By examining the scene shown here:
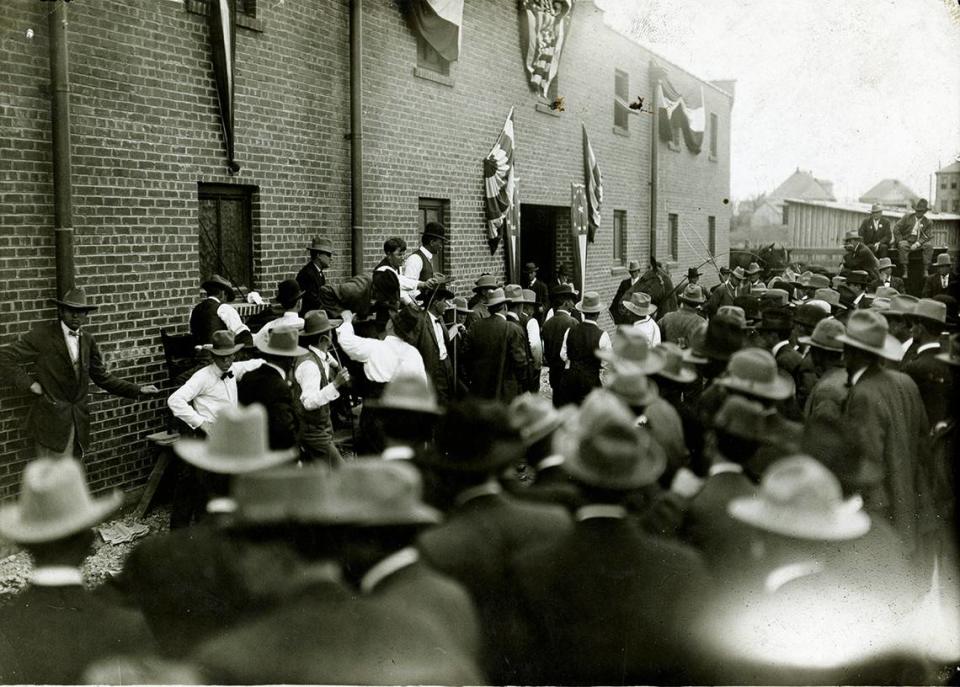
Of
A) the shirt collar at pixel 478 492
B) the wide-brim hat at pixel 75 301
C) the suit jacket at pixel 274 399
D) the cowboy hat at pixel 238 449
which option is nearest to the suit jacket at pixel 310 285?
the wide-brim hat at pixel 75 301

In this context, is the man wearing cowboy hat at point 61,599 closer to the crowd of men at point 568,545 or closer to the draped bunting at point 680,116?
the crowd of men at point 568,545

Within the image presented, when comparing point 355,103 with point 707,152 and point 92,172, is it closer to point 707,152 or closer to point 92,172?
point 92,172

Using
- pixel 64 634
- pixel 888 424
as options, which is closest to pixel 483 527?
pixel 64 634

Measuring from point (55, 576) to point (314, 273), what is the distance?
582 cm

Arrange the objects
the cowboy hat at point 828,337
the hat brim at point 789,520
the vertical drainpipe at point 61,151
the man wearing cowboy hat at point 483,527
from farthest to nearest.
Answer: the vertical drainpipe at point 61,151 < the cowboy hat at point 828,337 < the hat brim at point 789,520 < the man wearing cowboy hat at point 483,527

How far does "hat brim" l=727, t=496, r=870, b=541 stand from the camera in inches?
136

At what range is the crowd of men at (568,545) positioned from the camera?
316 centimetres

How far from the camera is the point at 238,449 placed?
14.7 ft

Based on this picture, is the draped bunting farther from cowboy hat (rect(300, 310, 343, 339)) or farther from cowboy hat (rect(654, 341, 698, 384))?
cowboy hat (rect(654, 341, 698, 384))

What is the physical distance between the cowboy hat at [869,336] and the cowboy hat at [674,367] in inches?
33.4

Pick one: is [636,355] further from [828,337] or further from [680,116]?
[680,116]

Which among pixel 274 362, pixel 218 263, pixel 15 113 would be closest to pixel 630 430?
pixel 274 362

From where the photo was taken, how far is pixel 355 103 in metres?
9.58

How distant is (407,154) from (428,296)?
269 centimetres
